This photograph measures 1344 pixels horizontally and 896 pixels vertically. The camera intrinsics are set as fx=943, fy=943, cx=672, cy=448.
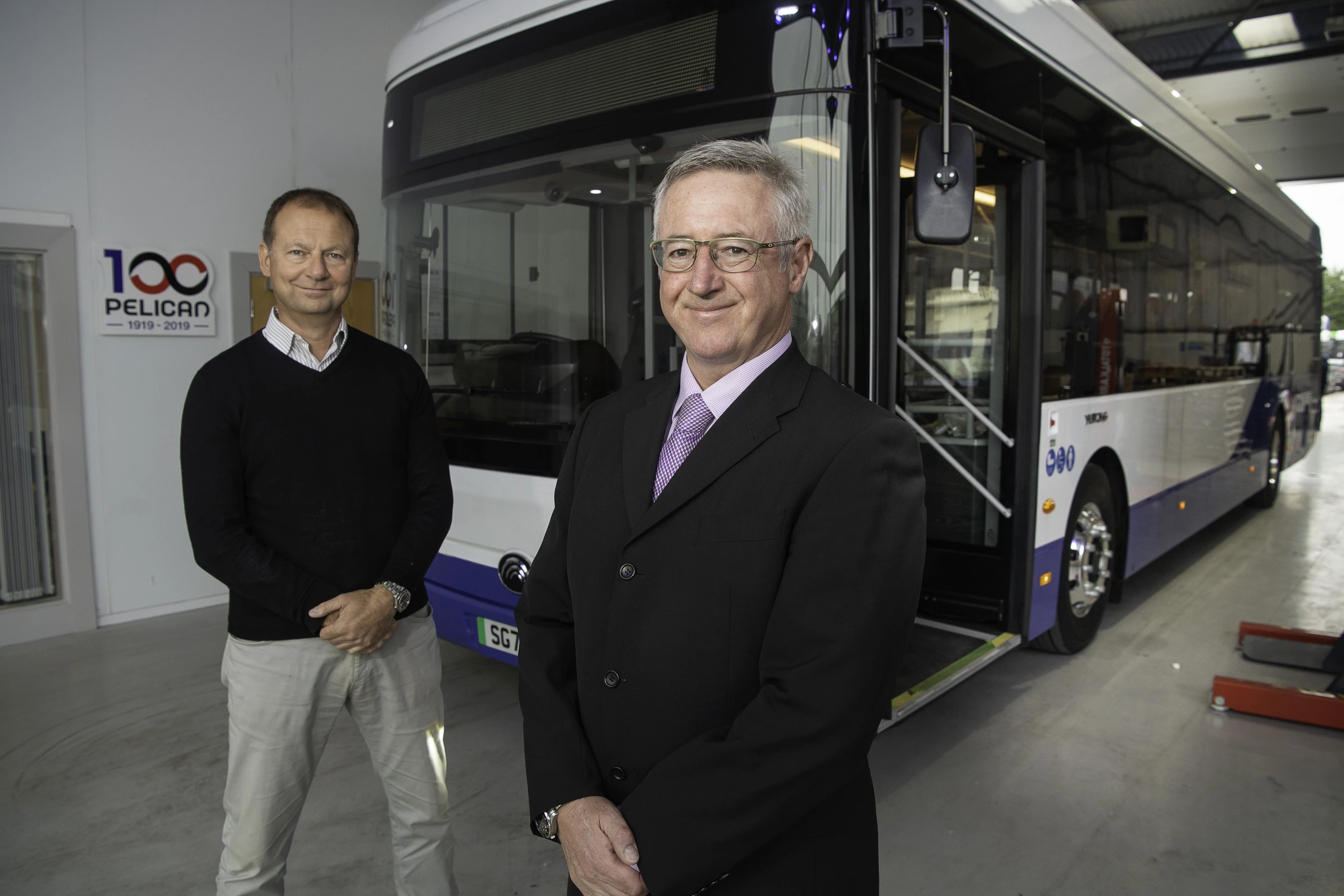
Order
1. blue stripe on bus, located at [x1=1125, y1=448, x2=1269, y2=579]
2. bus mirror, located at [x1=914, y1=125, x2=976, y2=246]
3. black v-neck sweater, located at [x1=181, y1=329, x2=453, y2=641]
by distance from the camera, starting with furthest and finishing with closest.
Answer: blue stripe on bus, located at [x1=1125, y1=448, x2=1269, y2=579] → bus mirror, located at [x1=914, y1=125, x2=976, y2=246] → black v-neck sweater, located at [x1=181, y1=329, x2=453, y2=641]

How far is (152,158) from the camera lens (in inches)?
234

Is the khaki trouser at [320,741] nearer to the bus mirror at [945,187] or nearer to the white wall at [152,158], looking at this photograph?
the bus mirror at [945,187]

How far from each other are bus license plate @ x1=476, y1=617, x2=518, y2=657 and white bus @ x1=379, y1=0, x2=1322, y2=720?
0.6 inches

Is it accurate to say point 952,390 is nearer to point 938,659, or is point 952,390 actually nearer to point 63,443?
point 938,659

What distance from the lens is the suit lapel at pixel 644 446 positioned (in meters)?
1.40

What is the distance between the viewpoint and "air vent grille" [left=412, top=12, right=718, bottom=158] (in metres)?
2.96

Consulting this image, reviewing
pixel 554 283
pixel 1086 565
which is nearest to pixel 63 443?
pixel 554 283

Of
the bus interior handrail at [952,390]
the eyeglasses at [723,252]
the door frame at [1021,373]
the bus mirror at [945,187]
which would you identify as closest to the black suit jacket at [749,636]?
the eyeglasses at [723,252]

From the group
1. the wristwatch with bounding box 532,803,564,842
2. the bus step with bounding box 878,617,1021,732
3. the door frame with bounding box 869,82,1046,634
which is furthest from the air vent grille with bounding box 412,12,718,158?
the wristwatch with bounding box 532,803,564,842

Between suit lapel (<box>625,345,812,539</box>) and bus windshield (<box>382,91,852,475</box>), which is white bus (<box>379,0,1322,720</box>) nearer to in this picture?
bus windshield (<box>382,91,852,475</box>)

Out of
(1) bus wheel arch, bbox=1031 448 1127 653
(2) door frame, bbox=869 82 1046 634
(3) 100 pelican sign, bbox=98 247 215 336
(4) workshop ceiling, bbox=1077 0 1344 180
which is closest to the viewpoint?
(2) door frame, bbox=869 82 1046 634

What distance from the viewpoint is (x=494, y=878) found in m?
2.92

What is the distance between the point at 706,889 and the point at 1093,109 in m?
4.26

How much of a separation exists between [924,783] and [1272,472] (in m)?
8.05
